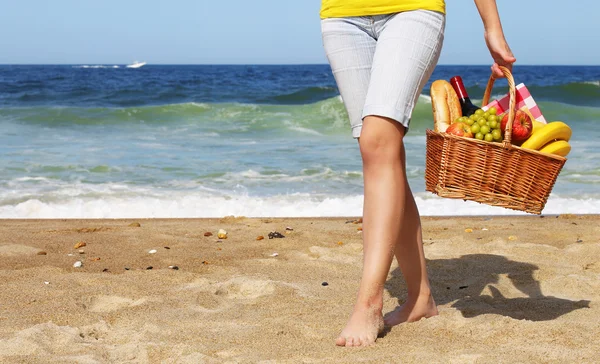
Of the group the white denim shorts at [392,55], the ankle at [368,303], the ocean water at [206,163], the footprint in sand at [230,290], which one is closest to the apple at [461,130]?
the white denim shorts at [392,55]

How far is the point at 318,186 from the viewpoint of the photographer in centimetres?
827

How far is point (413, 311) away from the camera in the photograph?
120 inches

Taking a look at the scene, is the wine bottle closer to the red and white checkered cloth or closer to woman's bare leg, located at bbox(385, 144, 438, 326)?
the red and white checkered cloth

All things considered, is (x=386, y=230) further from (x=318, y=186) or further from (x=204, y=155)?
(x=204, y=155)

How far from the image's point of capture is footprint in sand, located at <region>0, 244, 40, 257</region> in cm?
451

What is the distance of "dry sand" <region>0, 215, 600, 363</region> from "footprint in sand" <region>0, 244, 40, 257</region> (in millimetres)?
17

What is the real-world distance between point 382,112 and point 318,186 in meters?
5.72

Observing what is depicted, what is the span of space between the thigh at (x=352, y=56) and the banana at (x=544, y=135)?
2.13 feet

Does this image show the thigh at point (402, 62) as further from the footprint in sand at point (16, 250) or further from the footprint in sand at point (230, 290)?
the footprint in sand at point (16, 250)

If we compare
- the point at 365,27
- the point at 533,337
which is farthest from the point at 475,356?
the point at 365,27

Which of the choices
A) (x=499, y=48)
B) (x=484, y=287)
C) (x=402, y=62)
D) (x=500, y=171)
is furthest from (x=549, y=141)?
(x=484, y=287)

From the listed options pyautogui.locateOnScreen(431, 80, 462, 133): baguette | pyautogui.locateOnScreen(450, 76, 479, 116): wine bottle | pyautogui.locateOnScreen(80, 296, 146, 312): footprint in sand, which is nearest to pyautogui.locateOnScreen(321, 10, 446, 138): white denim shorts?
pyautogui.locateOnScreen(431, 80, 462, 133): baguette

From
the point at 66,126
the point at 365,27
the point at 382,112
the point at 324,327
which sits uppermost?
the point at 365,27

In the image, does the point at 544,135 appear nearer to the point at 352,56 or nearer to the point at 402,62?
the point at 402,62
